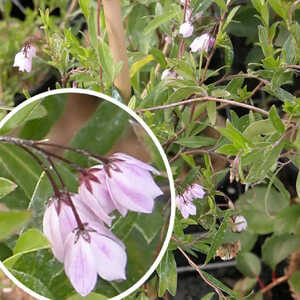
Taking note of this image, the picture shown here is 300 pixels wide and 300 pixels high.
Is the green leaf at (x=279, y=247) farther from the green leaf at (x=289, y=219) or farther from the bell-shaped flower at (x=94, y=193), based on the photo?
the bell-shaped flower at (x=94, y=193)

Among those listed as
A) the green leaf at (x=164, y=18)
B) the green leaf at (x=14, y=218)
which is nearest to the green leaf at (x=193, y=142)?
the green leaf at (x=164, y=18)

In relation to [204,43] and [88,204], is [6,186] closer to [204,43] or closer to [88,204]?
[88,204]

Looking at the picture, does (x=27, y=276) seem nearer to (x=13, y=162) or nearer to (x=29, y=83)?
(x=13, y=162)

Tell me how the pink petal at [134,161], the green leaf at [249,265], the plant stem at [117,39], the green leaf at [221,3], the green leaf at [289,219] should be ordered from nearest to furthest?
the pink petal at [134,161] → the plant stem at [117,39] → the green leaf at [221,3] → the green leaf at [289,219] → the green leaf at [249,265]

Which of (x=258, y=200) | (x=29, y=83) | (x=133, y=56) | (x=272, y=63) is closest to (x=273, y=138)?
(x=272, y=63)

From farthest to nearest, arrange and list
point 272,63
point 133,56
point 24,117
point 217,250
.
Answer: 1. point 133,56
2. point 217,250
3. point 272,63
4. point 24,117

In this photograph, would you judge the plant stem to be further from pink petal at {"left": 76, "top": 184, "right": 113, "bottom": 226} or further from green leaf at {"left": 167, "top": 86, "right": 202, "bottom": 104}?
pink petal at {"left": 76, "top": 184, "right": 113, "bottom": 226}

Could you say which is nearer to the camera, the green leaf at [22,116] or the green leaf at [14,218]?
the green leaf at [14,218]

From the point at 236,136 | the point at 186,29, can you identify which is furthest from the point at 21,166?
the point at 186,29

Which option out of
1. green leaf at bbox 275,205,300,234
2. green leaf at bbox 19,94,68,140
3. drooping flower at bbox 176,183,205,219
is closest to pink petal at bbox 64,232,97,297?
green leaf at bbox 19,94,68,140
